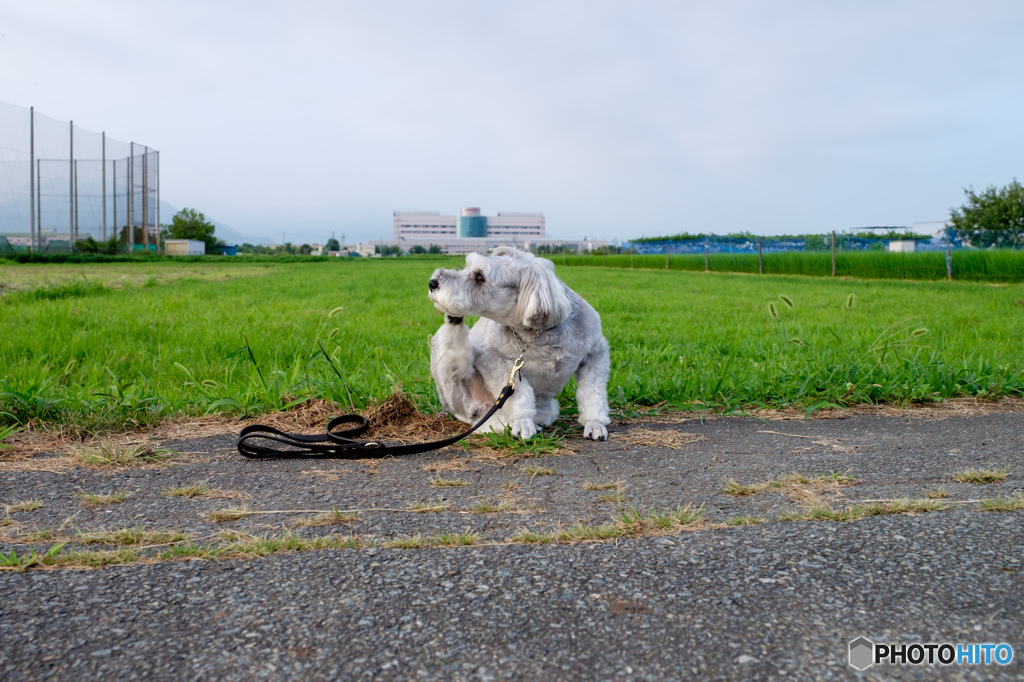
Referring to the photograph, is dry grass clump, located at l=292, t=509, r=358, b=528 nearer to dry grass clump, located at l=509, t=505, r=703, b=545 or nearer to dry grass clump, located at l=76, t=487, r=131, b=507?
dry grass clump, located at l=509, t=505, r=703, b=545

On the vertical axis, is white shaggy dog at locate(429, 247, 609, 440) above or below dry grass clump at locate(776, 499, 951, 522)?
above

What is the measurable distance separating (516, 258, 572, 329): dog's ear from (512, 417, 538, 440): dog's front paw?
A: 530 mm

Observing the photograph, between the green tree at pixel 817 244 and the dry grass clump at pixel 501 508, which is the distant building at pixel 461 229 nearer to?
the green tree at pixel 817 244

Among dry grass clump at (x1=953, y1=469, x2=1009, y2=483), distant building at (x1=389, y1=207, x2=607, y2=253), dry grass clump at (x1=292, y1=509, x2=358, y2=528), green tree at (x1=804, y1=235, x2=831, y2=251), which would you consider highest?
distant building at (x1=389, y1=207, x2=607, y2=253)

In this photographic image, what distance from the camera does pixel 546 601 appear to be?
1870 mm

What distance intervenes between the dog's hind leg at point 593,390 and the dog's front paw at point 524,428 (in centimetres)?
36

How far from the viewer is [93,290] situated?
491 inches

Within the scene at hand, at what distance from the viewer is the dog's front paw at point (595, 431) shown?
12.4 feet

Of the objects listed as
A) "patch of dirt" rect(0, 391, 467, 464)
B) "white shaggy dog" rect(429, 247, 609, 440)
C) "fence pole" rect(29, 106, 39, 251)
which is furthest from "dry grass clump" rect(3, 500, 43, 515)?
"fence pole" rect(29, 106, 39, 251)

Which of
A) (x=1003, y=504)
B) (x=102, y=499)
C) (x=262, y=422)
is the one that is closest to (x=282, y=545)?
(x=102, y=499)

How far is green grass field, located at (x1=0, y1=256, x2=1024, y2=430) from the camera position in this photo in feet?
→ 15.1

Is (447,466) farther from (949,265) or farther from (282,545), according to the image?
(949,265)

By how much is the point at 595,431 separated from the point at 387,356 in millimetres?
3108

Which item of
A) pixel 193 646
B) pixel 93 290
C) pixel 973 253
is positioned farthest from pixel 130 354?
pixel 973 253
